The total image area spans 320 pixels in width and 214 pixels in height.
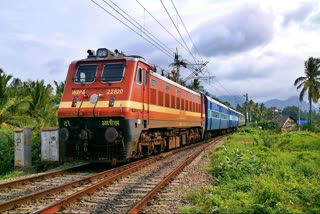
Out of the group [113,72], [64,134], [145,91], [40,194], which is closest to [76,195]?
[40,194]

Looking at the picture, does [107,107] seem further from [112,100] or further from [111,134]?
[111,134]

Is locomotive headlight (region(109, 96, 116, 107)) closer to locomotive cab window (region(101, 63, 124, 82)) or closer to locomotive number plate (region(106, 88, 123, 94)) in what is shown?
locomotive number plate (region(106, 88, 123, 94))

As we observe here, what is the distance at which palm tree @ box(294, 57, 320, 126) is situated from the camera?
181 feet

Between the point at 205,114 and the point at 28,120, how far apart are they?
39.9 feet

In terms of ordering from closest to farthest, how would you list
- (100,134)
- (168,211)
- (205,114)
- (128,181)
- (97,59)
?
(168,211) < (128,181) < (100,134) < (97,59) < (205,114)

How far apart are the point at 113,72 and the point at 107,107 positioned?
1.40 m

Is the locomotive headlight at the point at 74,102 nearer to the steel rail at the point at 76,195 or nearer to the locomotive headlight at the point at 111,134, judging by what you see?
the locomotive headlight at the point at 111,134

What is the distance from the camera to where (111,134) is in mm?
11539

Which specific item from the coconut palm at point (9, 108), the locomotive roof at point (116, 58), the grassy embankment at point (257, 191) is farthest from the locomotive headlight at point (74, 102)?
the coconut palm at point (9, 108)

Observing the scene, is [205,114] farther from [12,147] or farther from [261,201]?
[261,201]

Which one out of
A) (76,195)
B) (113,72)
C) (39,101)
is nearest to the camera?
(76,195)

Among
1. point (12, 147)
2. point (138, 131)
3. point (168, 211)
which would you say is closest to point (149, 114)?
point (138, 131)

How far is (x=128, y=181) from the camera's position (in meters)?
9.80

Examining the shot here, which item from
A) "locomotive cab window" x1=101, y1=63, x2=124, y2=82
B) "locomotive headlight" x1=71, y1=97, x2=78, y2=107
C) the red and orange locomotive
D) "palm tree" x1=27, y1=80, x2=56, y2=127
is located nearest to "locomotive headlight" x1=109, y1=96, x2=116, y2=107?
the red and orange locomotive
